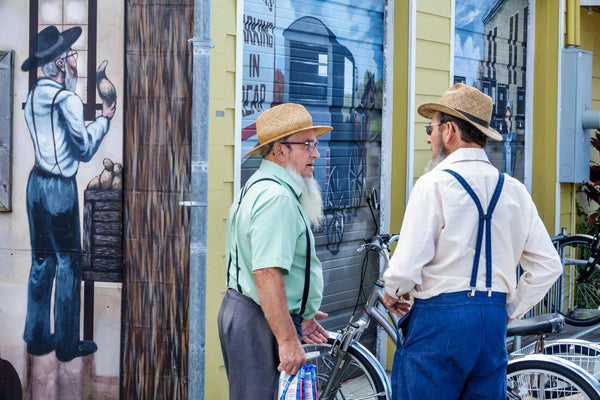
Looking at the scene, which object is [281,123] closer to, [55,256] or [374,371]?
[374,371]

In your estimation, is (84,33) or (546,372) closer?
(546,372)

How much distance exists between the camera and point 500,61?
30.2 feet

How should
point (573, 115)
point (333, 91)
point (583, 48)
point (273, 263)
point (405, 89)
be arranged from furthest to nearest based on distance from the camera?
point (583, 48), point (573, 115), point (405, 89), point (333, 91), point (273, 263)

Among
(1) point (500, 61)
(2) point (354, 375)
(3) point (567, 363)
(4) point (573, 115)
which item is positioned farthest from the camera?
(4) point (573, 115)

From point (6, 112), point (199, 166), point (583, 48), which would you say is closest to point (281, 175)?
point (199, 166)

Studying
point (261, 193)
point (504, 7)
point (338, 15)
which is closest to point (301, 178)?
point (261, 193)

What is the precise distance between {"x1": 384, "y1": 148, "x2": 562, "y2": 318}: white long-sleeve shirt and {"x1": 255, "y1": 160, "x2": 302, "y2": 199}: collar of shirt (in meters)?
0.48

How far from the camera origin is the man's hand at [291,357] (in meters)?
3.84

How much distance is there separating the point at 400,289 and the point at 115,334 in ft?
7.19

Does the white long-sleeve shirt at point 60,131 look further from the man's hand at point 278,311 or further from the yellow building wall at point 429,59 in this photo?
the yellow building wall at point 429,59

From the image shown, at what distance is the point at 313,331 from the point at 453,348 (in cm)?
84

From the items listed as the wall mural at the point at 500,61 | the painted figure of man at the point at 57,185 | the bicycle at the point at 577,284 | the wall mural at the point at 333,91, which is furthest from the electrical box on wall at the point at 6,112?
the bicycle at the point at 577,284

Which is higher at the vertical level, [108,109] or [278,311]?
[108,109]

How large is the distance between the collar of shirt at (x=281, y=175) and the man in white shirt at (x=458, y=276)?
1.58ft
